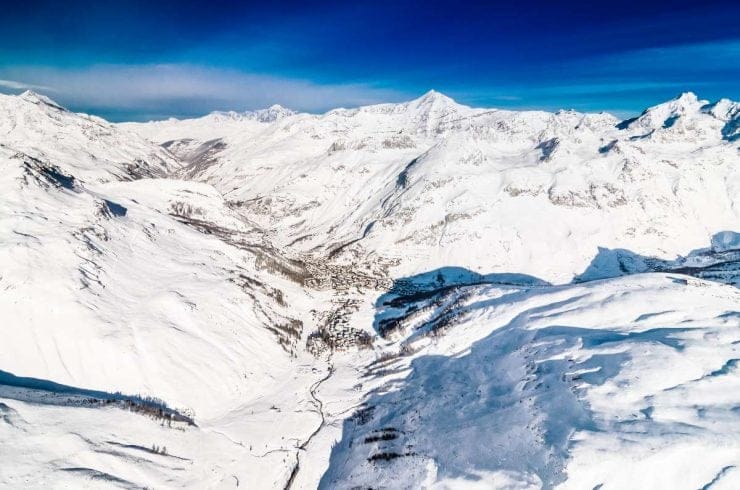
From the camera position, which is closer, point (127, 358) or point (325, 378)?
point (127, 358)

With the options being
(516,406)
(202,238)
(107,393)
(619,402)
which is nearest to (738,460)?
(619,402)

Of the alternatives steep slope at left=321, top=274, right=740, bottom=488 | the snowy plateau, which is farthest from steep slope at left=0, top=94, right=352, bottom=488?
steep slope at left=321, top=274, right=740, bottom=488

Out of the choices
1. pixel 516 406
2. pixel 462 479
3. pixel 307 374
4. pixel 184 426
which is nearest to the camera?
pixel 462 479

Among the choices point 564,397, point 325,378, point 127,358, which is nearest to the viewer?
point 564,397

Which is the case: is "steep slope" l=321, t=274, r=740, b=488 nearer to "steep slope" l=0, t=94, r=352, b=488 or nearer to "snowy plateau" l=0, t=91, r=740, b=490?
"snowy plateau" l=0, t=91, r=740, b=490

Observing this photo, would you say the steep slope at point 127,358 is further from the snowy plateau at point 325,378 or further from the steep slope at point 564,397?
the steep slope at point 564,397

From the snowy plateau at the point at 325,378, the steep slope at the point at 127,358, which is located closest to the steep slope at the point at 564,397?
the snowy plateau at the point at 325,378

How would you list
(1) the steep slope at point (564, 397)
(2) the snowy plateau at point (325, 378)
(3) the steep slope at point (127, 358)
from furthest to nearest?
(3) the steep slope at point (127, 358) < (2) the snowy plateau at point (325, 378) < (1) the steep slope at point (564, 397)

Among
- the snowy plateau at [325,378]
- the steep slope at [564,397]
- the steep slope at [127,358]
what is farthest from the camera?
the steep slope at [127,358]

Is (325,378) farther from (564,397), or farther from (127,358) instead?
(564,397)

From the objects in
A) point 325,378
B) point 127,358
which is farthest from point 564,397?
point 127,358

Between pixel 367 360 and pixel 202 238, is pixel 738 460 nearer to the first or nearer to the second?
pixel 367 360
